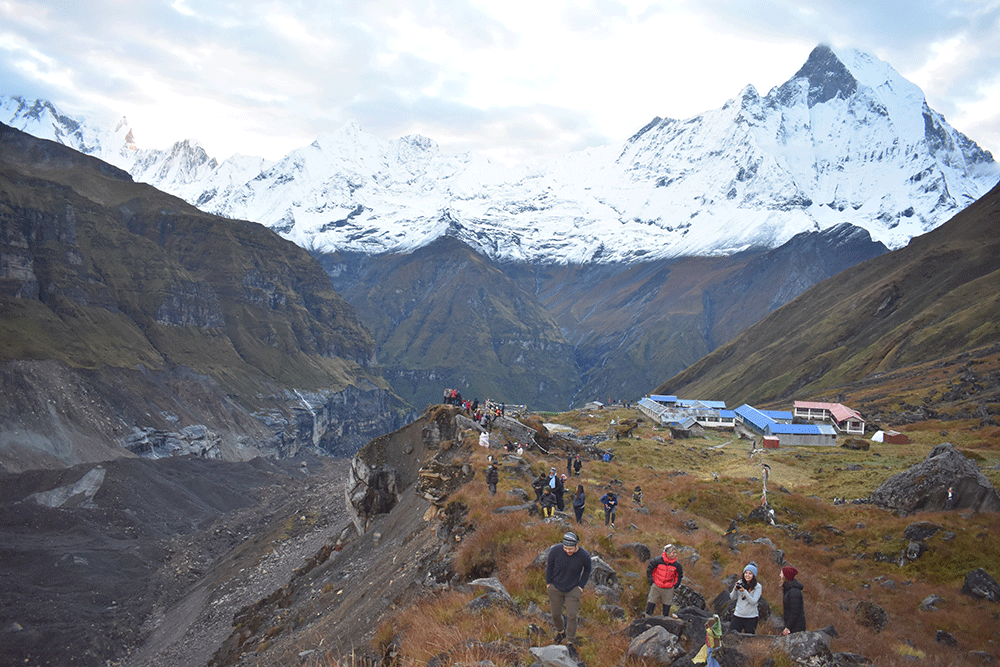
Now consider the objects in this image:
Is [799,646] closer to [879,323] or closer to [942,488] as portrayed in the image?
[942,488]

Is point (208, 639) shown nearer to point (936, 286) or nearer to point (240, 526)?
point (240, 526)

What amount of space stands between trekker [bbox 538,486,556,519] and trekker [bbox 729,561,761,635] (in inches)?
405

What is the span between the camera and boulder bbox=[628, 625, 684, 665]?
10.6 meters

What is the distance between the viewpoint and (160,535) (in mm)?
81125

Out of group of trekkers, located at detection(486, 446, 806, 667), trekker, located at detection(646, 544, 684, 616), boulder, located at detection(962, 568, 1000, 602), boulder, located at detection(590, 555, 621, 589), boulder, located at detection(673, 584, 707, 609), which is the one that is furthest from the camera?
boulder, located at detection(962, 568, 1000, 602)

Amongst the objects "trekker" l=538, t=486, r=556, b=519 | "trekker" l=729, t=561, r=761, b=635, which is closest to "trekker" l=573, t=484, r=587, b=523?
"trekker" l=538, t=486, r=556, b=519

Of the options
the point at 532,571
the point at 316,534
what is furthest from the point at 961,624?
the point at 316,534

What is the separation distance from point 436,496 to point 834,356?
14099cm

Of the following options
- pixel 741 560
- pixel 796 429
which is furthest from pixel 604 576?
pixel 796 429

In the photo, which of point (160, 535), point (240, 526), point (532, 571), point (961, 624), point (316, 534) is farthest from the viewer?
point (240, 526)

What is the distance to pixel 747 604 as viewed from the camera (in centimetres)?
1291

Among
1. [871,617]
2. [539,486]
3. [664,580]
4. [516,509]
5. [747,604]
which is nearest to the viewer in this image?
[747,604]

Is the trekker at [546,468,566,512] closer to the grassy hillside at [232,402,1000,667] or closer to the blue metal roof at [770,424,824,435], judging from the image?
the grassy hillside at [232,402,1000,667]

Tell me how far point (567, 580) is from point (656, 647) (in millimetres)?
2069
